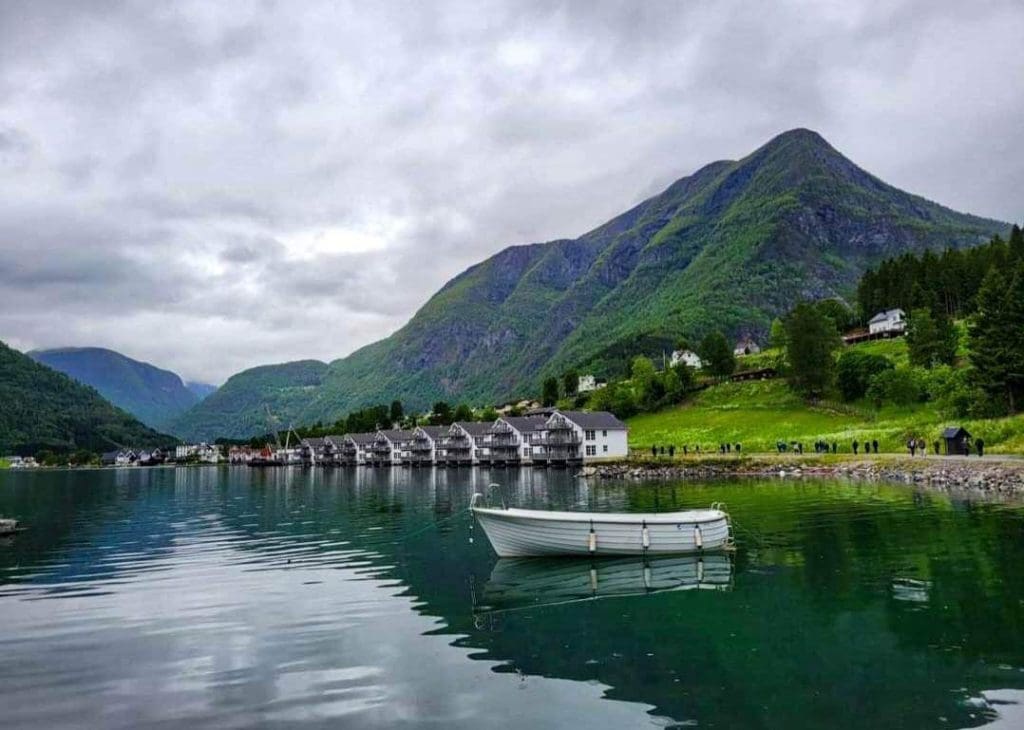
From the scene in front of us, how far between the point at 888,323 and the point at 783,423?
61.3 meters

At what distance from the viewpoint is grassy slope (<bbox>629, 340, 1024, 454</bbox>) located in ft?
253

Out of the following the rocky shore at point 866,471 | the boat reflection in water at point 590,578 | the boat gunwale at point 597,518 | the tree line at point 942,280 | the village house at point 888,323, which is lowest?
the boat reflection in water at point 590,578

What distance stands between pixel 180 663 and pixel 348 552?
17.7 metres

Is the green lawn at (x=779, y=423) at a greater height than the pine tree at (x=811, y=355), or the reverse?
the pine tree at (x=811, y=355)

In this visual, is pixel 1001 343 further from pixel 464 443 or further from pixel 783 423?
pixel 464 443

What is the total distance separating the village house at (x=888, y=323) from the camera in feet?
508

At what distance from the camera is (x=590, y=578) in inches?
1048

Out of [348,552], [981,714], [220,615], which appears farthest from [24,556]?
[981,714]

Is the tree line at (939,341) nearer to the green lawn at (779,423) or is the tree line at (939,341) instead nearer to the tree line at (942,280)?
the tree line at (942,280)

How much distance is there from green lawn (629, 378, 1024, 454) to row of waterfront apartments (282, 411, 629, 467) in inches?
301

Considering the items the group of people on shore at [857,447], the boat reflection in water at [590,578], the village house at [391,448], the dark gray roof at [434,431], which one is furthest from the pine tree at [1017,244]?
the village house at [391,448]

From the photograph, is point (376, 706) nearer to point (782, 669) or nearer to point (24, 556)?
point (782, 669)

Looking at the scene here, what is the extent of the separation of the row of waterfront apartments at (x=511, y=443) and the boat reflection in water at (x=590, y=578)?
94947 mm

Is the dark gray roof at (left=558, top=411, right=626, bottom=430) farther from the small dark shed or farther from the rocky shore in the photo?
the small dark shed
